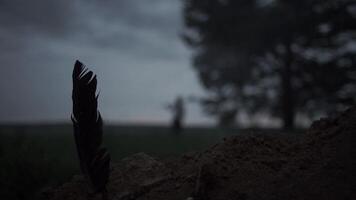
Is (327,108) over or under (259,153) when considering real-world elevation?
over

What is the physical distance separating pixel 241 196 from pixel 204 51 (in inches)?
962

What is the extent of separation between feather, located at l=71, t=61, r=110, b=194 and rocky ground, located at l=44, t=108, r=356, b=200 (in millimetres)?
228

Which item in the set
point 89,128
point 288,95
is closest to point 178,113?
point 288,95

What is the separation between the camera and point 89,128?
551cm

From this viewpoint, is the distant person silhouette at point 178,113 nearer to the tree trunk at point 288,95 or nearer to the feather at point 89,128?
the tree trunk at point 288,95

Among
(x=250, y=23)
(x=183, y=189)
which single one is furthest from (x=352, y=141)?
(x=250, y=23)

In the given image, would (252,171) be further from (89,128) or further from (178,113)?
(178,113)

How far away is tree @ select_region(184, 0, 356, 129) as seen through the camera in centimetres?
2475

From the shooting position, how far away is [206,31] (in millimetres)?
27516

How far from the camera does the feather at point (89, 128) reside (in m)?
5.40

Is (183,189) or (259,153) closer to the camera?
(183,189)

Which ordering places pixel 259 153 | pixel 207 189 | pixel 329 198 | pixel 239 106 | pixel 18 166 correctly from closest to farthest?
pixel 329 198
pixel 207 189
pixel 259 153
pixel 18 166
pixel 239 106

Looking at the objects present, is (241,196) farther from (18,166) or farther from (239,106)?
(239,106)

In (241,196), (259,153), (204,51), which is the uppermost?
(204,51)
